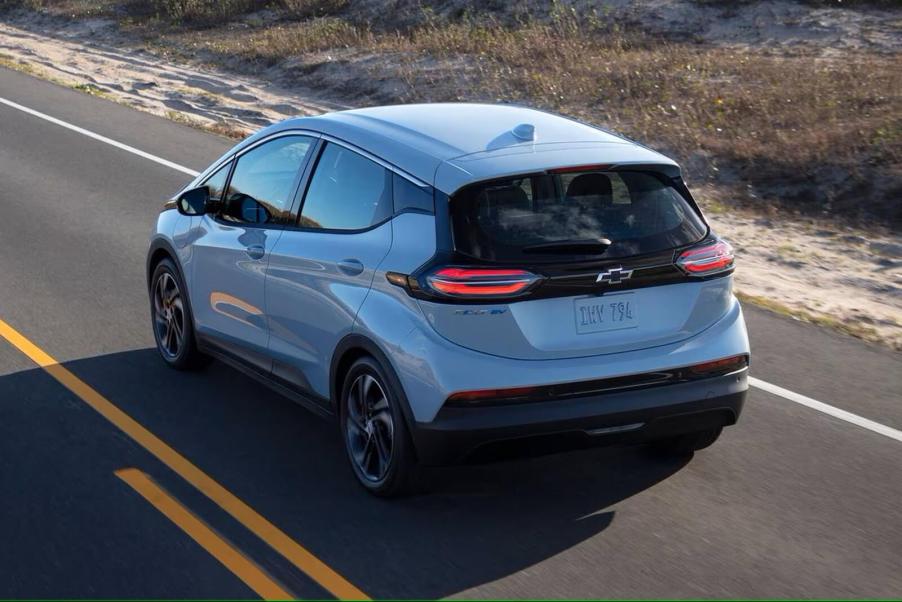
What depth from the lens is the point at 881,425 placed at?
7.51m

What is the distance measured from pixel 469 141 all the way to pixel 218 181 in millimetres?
2175

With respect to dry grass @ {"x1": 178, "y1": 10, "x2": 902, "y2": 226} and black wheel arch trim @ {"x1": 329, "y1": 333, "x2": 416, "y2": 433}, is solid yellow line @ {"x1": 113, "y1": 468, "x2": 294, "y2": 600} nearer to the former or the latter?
black wheel arch trim @ {"x1": 329, "y1": 333, "x2": 416, "y2": 433}

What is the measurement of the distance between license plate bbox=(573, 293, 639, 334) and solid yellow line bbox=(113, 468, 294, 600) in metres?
1.68

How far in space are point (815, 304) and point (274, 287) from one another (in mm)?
4980

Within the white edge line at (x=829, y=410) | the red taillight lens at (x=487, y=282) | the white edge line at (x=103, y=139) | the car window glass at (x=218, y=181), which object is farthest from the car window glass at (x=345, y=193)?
the white edge line at (x=103, y=139)

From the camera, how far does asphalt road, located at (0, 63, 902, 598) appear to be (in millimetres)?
5559

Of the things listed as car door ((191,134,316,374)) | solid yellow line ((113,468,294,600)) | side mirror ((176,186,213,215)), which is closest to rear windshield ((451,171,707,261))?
car door ((191,134,316,374))

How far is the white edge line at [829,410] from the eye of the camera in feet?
24.3

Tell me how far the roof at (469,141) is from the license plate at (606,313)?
618mm

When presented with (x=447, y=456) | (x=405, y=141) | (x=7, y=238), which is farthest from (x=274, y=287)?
(x=7, y=238)

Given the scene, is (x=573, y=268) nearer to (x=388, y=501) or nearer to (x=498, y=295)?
(x=498, y=295)

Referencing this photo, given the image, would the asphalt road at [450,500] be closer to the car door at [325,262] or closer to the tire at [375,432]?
the tire at [375,432]

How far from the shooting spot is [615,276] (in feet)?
19.1

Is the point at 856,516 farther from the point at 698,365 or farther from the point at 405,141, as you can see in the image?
the point at 405,141
